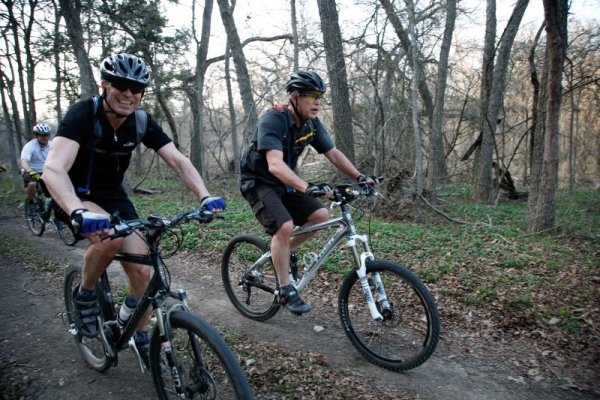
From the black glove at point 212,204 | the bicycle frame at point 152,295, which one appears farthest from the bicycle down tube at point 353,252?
the bicycle frame at point 152,295

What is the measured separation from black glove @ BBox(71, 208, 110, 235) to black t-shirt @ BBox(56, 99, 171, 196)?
81 cm

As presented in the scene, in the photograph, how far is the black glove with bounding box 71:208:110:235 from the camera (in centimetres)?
208

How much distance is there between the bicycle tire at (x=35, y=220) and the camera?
847 cm

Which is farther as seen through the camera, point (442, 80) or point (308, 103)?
point (442, 80)

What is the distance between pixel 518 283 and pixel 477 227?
2606 mm

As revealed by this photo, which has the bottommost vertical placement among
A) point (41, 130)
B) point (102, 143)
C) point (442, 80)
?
point (102, 143)

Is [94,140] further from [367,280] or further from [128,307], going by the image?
[367,280]

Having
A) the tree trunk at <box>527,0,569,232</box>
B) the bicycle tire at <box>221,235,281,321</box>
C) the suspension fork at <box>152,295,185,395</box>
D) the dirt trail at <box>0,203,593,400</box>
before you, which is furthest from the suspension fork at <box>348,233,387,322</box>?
the tree trunk at <box>527,0,569,232</box>

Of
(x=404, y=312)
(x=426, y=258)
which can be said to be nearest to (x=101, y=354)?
(x=404, y=312)

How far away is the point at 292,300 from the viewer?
3.82 meters

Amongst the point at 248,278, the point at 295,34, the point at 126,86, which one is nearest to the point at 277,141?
the point at 126,86

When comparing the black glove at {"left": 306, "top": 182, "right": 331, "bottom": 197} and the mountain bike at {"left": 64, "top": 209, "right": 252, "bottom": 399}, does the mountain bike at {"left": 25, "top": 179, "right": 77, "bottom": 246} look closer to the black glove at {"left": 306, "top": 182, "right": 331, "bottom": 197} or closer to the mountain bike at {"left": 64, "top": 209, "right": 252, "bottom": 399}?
the mountain bike at {"left": 64, "top": 209, "right": 252, "bottom": 399}

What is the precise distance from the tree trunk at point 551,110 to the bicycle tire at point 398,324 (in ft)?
13.6

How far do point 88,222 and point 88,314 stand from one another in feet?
4.60
